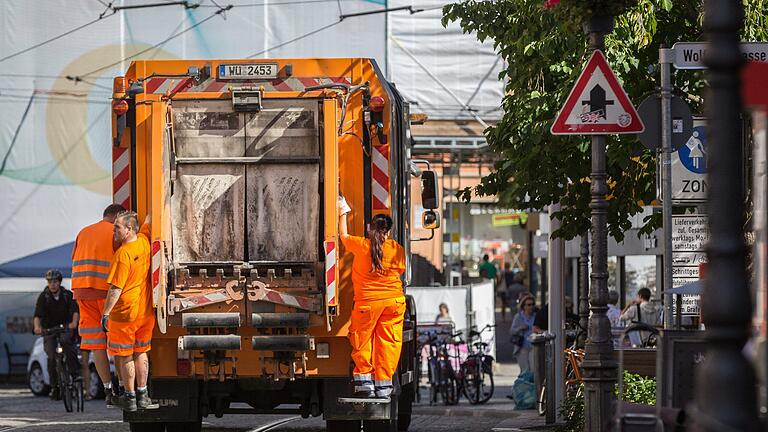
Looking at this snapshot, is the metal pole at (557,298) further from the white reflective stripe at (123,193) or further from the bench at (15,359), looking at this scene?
the bench at (15,359)

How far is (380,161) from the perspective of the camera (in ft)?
40.1

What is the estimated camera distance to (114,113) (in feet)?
40.0

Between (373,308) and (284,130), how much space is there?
1519 millimetres

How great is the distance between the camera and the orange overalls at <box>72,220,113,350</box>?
1277 centimetres

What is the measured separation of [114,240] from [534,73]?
16.7 feet

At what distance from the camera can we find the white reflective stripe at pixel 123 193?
40.1ft

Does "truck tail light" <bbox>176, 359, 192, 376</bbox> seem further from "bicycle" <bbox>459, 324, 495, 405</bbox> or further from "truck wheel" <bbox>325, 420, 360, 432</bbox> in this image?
"bicycle" <bbox>459, 324, 495, 405</bbox>

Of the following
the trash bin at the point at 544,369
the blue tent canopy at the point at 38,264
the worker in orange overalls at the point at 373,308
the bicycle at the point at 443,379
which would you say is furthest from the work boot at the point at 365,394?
the blue tent canopy at the point at 38,264

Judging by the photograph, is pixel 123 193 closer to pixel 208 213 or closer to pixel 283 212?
pixel 208 213

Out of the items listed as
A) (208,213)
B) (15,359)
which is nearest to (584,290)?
(208,213)

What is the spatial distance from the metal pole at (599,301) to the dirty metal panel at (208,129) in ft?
9.33

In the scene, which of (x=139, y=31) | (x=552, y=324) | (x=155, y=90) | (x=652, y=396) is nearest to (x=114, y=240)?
(x=155, y=90)

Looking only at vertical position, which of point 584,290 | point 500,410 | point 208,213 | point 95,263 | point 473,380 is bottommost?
point 500,410

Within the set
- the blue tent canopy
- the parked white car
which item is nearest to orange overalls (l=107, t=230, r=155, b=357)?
the parked white car
